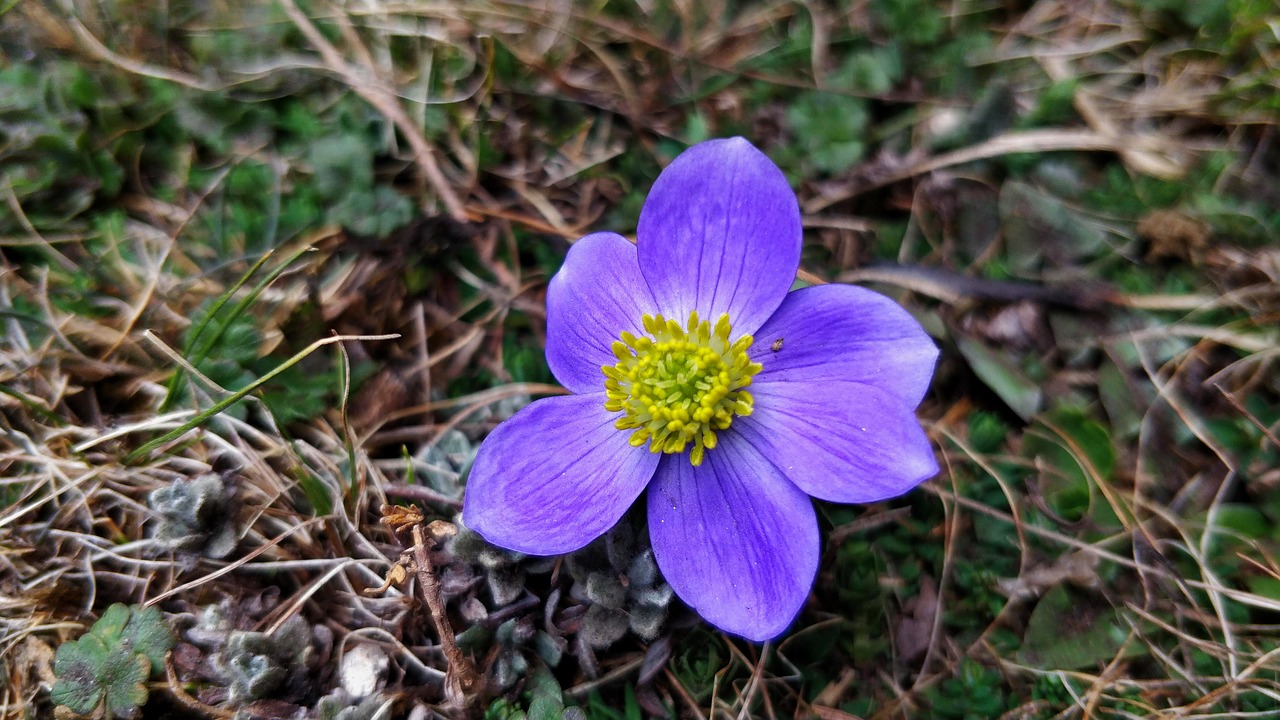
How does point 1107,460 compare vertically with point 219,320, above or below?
below

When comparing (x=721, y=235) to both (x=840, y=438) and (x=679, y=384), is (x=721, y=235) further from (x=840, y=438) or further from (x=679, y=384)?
(x=840, y=438)

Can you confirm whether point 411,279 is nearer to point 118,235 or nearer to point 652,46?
point 118,235

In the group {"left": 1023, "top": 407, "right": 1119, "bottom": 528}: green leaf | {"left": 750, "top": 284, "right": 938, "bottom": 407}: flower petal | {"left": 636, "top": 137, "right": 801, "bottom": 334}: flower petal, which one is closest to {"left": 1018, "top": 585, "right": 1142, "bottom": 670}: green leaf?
{"left": 1023, "top": 407, "right": 1119, "bottom": 528}: green leaf

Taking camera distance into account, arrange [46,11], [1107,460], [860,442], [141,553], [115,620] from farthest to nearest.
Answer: [46,11] → [1107,460] → [141,553] → [115,620] → [860,442]

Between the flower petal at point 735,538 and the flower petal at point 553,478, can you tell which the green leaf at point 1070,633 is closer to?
the flower petal at point 735,538

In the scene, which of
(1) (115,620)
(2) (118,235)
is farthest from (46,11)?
(1) (115,620)

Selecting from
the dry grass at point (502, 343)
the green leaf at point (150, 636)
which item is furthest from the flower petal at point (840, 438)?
the green leaf at point (150, 636)

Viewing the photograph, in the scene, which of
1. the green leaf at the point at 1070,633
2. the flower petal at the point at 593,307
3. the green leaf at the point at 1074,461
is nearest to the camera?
the flower petal at the point at 593,307
